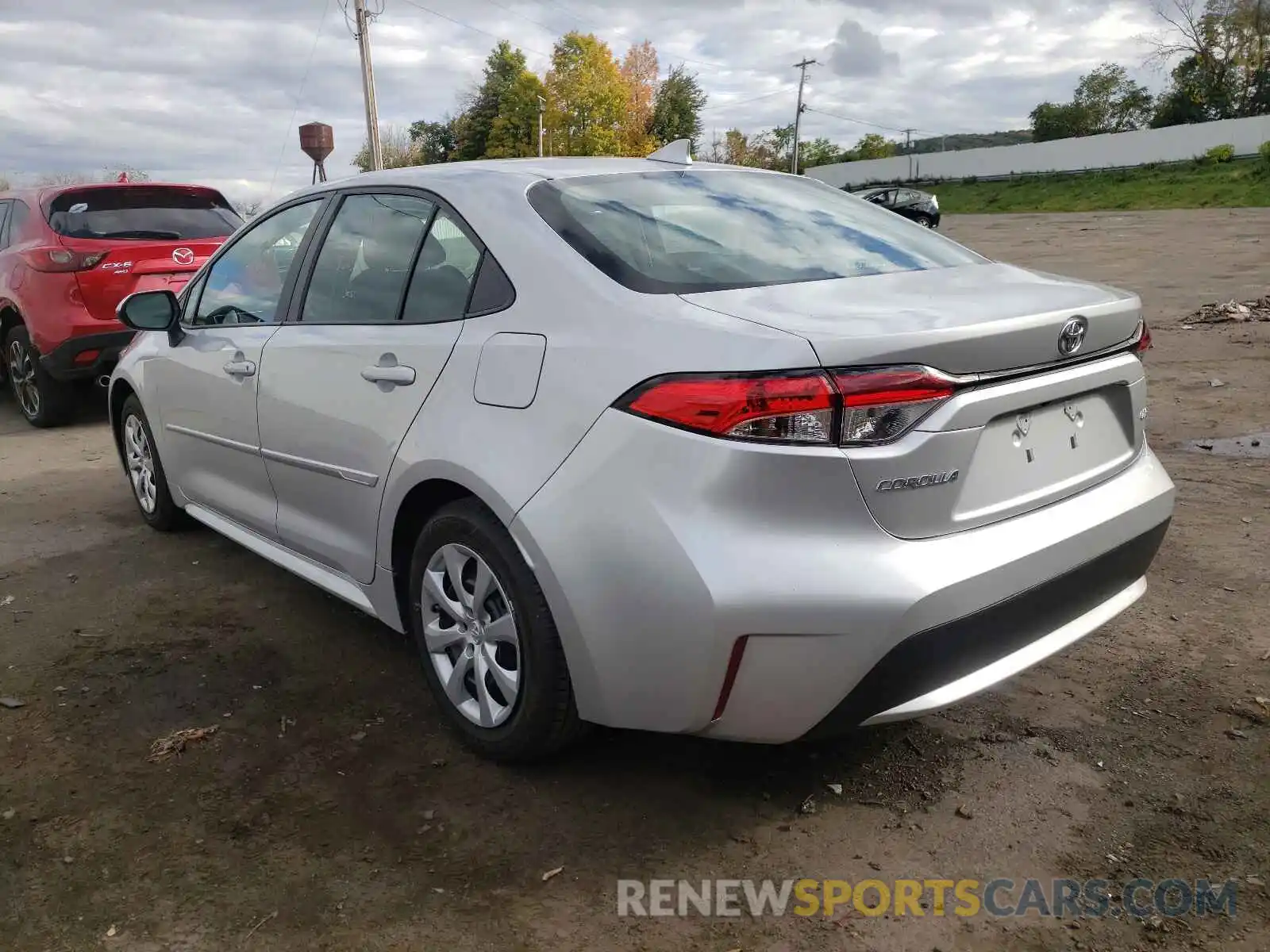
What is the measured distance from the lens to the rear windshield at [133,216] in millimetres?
7215

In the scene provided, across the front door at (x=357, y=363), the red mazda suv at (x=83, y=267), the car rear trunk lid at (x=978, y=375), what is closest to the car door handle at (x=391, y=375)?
the front door at (x=357, y=363)

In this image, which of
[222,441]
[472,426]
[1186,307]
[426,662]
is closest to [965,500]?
[472,426]

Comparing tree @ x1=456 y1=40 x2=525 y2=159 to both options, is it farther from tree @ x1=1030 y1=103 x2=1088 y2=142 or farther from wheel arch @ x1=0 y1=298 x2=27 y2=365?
wheel arch @ x1=0 y1=298 x2=27 y2=365

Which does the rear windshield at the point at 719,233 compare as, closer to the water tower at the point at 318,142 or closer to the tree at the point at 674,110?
the water tower at the point at 318,142

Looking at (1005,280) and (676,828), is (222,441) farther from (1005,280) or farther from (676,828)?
(1005,280)

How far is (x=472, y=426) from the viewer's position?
256 cm

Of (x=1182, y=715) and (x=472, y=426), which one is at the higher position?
(x=472, y=426)

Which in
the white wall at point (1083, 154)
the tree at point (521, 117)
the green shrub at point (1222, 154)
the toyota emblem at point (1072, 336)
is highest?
the tree at point (521, 117)

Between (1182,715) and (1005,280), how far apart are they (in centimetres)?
136

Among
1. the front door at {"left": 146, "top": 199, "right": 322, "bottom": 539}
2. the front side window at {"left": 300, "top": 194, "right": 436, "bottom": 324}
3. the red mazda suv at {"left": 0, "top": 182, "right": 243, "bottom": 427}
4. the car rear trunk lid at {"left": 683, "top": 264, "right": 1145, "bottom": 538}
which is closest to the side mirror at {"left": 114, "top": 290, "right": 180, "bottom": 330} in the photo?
the front door at {"left": 146, "top": 199, "right": 322, "bottom": 539}

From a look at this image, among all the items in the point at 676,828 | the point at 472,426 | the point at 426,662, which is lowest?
the point at 676,828

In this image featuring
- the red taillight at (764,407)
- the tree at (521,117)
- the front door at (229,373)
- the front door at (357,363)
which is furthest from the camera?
the tree at (521,117)

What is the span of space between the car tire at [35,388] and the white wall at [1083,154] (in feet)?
135

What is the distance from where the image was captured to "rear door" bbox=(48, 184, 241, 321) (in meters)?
7.04
